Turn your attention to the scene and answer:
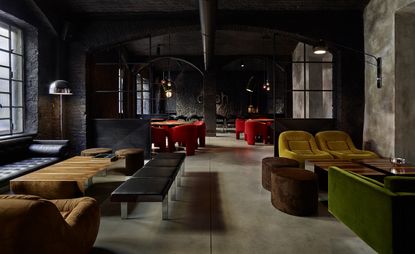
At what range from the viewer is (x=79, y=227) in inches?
89.7

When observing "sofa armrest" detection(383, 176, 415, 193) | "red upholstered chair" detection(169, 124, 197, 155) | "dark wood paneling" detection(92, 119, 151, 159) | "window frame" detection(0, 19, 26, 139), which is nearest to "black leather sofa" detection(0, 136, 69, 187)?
"window frame" detection(0, 19, 26, 139)

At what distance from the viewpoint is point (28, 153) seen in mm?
5699

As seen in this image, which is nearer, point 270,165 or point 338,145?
point 270,165

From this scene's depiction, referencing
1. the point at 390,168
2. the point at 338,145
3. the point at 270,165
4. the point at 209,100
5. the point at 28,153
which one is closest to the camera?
the point at 390,168

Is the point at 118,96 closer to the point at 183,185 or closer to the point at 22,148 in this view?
the point at 22,148

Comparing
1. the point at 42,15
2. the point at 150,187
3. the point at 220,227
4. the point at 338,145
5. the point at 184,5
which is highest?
the point at 184,5

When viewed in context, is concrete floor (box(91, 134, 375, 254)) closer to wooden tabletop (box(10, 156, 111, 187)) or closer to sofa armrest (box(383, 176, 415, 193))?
wooden tabletop (box(10, 156, 111, 187))

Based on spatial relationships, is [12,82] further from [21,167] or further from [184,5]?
[184,5]

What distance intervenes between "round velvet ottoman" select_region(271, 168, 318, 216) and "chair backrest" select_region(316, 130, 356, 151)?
302 centimetres

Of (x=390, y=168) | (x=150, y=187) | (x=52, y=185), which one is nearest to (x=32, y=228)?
(x=150, y=187)

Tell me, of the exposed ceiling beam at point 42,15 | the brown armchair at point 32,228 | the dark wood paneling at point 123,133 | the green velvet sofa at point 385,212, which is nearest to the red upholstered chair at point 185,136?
the dark wood paneling at point 123,133

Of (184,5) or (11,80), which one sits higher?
(184,5)

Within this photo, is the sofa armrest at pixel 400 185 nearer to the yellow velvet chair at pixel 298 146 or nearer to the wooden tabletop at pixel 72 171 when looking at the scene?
the wooden tabletop at pixel 72 171

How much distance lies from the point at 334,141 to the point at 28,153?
6294mm
